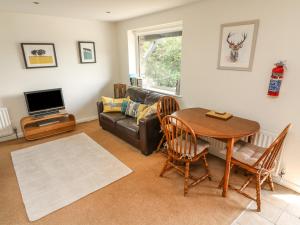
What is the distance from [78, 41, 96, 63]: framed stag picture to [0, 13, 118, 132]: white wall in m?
0.09

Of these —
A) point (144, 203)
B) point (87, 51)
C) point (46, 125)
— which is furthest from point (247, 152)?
point (87, 51)

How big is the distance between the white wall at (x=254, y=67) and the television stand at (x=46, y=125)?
2.53 metres

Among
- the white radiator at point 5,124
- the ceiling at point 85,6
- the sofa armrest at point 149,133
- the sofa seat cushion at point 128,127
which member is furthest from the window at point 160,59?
the white radiator at point 5,124

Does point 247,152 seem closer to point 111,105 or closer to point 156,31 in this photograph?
point 111,105

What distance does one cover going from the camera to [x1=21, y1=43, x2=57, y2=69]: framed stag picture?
136 inches

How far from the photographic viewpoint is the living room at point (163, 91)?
1.94m

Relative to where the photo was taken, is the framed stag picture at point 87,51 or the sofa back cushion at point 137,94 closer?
the sofa back cushion at point 137,94

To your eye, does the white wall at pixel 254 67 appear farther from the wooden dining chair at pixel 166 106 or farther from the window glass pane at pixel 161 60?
the window glass pane at pixel 161 60

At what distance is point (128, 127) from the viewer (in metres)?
3.17

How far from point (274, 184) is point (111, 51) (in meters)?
4.22

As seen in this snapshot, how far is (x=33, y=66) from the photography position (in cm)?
357

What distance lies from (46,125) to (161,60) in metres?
2.75

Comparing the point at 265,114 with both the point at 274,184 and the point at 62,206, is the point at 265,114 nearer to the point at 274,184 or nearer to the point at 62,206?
the point at 274,184

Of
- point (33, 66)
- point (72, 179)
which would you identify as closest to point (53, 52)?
point (33, 66)
